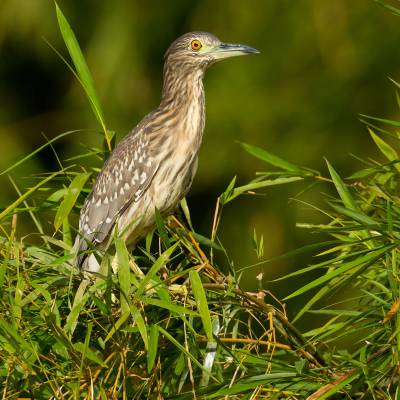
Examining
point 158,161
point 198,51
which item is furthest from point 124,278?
point 198,51

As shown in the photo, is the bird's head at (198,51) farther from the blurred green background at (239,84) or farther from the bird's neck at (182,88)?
the blurred green background at (239,84)

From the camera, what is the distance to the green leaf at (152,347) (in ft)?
8.23

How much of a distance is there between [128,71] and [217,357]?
495 centimetres

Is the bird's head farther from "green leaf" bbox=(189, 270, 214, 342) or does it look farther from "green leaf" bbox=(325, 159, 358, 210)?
"green leaf" bbox=(189, 270, 214, 342)

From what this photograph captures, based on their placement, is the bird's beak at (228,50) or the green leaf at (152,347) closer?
the green leaf at (152,347)

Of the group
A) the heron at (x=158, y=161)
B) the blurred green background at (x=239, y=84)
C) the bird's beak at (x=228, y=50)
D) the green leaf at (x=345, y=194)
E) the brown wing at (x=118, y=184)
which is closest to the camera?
the green leaf at (x=345, y=194)

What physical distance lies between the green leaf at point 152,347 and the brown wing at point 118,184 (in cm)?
128

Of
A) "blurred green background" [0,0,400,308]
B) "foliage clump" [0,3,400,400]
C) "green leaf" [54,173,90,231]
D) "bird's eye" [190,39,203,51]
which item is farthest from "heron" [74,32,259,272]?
"blurred green background" [0,0,400,308]

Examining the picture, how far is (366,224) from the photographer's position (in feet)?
8.89

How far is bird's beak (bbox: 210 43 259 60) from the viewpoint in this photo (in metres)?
4.04

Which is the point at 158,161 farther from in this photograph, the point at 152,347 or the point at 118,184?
the point at 152,347

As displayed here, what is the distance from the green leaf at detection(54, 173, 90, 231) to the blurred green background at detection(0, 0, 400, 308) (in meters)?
4.04

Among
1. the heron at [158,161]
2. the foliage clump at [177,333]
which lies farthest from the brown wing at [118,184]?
the foliage clump at [177,333]

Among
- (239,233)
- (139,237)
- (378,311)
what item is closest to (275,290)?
(239,233)
